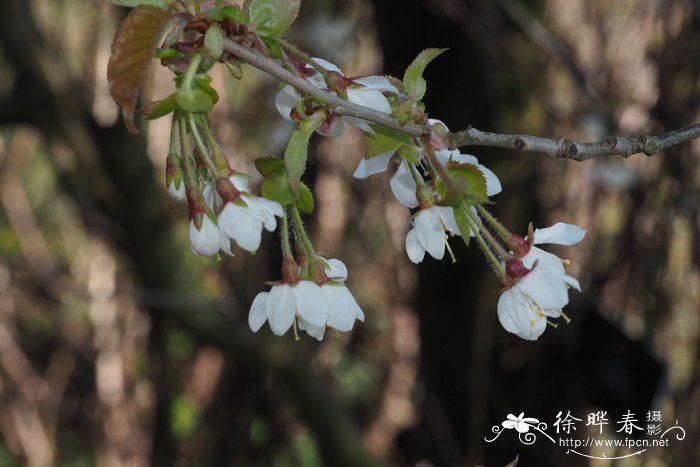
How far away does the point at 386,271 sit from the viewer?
9.87 ft

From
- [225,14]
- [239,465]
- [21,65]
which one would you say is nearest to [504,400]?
[239,465]

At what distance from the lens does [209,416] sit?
2652 mm

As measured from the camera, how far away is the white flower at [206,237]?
1.99ft

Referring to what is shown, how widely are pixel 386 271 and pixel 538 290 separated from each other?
2360mm

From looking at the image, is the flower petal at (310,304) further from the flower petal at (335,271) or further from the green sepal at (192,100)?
the green sepal at (192,100)

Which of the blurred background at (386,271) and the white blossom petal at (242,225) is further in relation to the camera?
the blurred background at (386,271)

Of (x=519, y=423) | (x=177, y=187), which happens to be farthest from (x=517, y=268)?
(x=519, y=423)

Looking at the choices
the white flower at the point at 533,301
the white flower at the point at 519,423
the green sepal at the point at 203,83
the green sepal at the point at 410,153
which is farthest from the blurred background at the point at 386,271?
the green sepal at the point at 203,83

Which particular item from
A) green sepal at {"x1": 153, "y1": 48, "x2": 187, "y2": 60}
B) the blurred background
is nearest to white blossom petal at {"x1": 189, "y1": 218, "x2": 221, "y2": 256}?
green sepal at {"x1": 153, "y1": 48, "x2": 187, "y2": 60}

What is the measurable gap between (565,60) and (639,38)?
817mm

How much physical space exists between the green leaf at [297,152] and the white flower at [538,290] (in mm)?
186

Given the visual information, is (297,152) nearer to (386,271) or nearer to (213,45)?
(213,45)

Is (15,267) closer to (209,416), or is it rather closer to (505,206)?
(209,416)

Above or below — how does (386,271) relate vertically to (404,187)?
above
